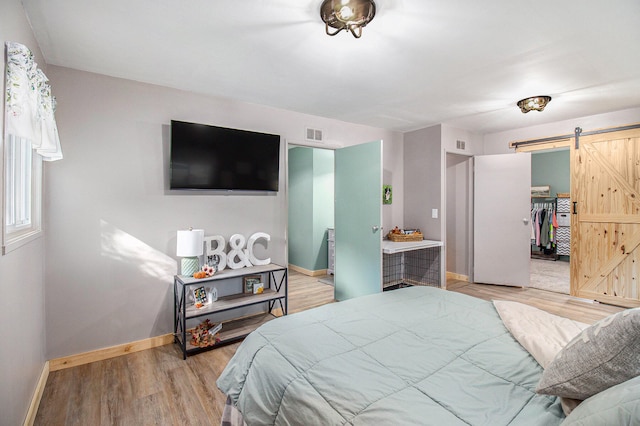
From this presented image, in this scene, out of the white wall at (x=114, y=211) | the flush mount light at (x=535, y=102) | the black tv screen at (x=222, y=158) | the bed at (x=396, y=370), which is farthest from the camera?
the flush mount light at (x=535, y=102)

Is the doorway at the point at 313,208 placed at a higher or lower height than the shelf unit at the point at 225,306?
higher

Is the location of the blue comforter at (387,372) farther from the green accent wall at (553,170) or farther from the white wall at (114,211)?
the green accent wall at (553,170)

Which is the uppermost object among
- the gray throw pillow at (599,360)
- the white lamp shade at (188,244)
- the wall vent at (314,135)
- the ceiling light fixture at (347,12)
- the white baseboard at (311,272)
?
the ceiling light fixture at (347,12)

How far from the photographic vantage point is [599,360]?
0.93 meters

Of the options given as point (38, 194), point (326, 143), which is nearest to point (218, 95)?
point (326, 143)

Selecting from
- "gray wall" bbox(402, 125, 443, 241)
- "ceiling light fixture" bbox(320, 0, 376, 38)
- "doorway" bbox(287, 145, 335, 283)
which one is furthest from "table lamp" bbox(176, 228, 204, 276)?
"gray wall" bbox(402, 125, 443, 241)

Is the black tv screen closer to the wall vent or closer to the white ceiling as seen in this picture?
the white ceiling

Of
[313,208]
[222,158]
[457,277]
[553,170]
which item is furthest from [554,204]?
[222,158]

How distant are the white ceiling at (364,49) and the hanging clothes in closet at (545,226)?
403 centimetres

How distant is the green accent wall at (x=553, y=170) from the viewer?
7035mm

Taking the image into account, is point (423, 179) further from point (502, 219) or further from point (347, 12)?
point (347, 12)

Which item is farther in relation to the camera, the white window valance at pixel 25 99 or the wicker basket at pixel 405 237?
the wicker basket at pixel 405 237

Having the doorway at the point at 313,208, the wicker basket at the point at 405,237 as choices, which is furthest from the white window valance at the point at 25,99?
the doorway at the point at 313,208

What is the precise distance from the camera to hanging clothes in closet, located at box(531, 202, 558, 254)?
6996 mm
